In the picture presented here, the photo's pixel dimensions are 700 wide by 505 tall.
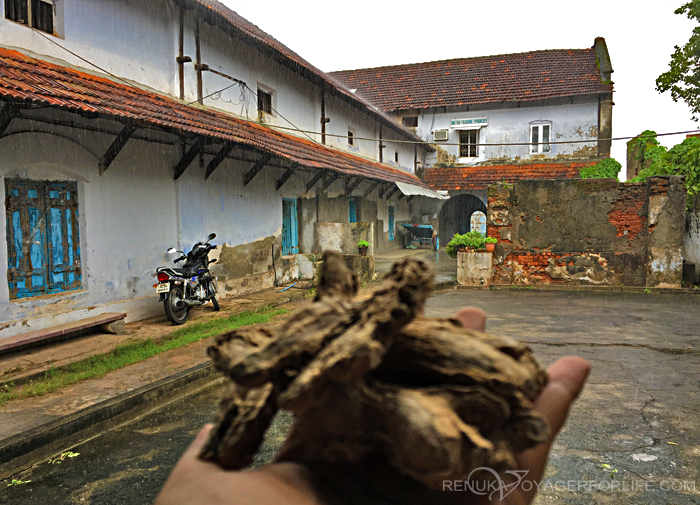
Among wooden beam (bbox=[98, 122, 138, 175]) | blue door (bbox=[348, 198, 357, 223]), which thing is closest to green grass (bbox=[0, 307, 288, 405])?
wooden beam (bbox=[98, 122, 138, 175])

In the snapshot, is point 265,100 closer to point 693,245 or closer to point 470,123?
point 693,245

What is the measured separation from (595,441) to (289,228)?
31.2 feet

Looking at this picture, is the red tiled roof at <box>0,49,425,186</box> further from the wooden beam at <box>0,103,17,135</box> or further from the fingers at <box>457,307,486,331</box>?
the fingers at <box>457,307,486,331</box>

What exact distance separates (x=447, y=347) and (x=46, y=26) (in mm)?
7534

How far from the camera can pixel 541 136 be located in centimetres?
2228

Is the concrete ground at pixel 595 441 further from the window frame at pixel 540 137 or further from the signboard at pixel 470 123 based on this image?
the signboard at pixel 470 123

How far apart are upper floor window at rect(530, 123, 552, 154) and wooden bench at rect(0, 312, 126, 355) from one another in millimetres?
20208

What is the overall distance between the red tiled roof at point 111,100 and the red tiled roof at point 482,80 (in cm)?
1582

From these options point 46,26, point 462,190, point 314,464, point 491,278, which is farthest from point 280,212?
point 462,190

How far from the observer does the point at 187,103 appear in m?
8.73

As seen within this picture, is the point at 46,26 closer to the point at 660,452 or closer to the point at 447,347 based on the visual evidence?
the point at 447,347

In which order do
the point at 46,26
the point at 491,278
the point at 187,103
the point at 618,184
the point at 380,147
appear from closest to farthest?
the point at 46,26 → the point at 187,103 → the point at 618,184 → the point at 491,278 → the point at 380,147

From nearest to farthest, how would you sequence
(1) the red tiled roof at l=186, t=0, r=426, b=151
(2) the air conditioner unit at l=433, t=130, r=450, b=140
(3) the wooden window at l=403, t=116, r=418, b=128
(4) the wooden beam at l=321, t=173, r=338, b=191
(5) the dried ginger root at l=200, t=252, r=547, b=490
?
(5) the dried ginger root at l=200, t=252, r=547, b=490 < (1) the red tiled roof at l=186, t=0, r=426, b=151 < (4) the wooden beam at l=321, t=173, r=338, b=191 < (2) the air conditioner unit at l=433, t=130, r=450, b=140 < (3) the wooden window at l=403, t=116, r=418, b=128

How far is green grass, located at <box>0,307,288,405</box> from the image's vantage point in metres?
4.55
